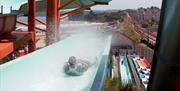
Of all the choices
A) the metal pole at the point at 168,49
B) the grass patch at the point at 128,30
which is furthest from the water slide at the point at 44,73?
the metal pole at the point at 168,49

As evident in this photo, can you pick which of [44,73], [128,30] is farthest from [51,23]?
[44,73]

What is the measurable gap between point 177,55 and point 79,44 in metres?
2.49

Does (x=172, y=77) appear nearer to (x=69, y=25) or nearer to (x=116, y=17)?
(x=116, y=17)

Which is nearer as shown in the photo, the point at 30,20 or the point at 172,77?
the point at 172,77

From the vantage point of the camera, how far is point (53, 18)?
3016 millimetres

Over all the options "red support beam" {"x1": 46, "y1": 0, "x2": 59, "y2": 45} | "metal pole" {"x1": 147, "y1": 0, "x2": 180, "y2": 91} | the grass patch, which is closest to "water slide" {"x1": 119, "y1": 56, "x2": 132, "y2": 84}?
the grass patch

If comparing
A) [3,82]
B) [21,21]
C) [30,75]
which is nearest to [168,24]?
[3,82]

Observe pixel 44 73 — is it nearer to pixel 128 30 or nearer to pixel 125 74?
pixel 128 30

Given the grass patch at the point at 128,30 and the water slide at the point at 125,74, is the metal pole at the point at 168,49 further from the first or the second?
the water slide at the point at 125,74

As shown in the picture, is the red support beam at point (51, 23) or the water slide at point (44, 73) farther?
the red support beam at point (51, 23)

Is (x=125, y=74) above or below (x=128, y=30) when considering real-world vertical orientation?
below

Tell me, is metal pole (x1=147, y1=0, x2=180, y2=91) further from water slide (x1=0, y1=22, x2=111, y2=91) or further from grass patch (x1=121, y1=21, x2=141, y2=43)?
grass patch (x1=121, y1=21, x2=141, y2=43)

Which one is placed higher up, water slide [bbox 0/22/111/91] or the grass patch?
the grass patch

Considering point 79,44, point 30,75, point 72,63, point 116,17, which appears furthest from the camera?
point 79,44
